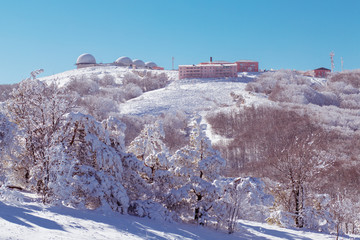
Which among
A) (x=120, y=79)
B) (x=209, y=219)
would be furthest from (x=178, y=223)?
(x=120, y=79)

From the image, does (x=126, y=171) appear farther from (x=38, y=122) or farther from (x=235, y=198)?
(x=235, y=198)

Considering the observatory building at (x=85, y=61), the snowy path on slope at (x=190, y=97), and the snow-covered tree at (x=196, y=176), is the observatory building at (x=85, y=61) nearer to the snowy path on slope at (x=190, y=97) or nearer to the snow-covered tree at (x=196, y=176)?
the snowy path on slope at (x=190, y=97)

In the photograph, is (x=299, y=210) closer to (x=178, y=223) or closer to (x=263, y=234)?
(x=263, y=234)

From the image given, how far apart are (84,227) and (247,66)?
116 m

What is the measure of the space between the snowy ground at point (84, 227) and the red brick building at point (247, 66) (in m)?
Result: 108

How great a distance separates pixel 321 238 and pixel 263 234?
286cm

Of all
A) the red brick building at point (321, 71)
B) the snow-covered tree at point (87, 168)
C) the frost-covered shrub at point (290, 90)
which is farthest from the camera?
the red brick building at point (321, 71)

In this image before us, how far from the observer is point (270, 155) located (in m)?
46.2

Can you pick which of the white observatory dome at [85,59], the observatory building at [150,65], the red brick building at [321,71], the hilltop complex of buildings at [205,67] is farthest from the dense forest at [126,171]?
the observatory building at [150,65]

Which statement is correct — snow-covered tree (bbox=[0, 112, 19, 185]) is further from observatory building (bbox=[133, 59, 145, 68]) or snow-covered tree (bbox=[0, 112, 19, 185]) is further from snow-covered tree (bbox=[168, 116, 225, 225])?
observatory building (bbox=[133, 59, 145, 68])

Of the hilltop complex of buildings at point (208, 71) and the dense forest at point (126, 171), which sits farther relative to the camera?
the hilltop complex of buildings at point (208, 71)

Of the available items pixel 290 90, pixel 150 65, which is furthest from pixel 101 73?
pixel 290 90

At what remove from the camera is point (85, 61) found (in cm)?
13038

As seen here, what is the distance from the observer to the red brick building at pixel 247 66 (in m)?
120
